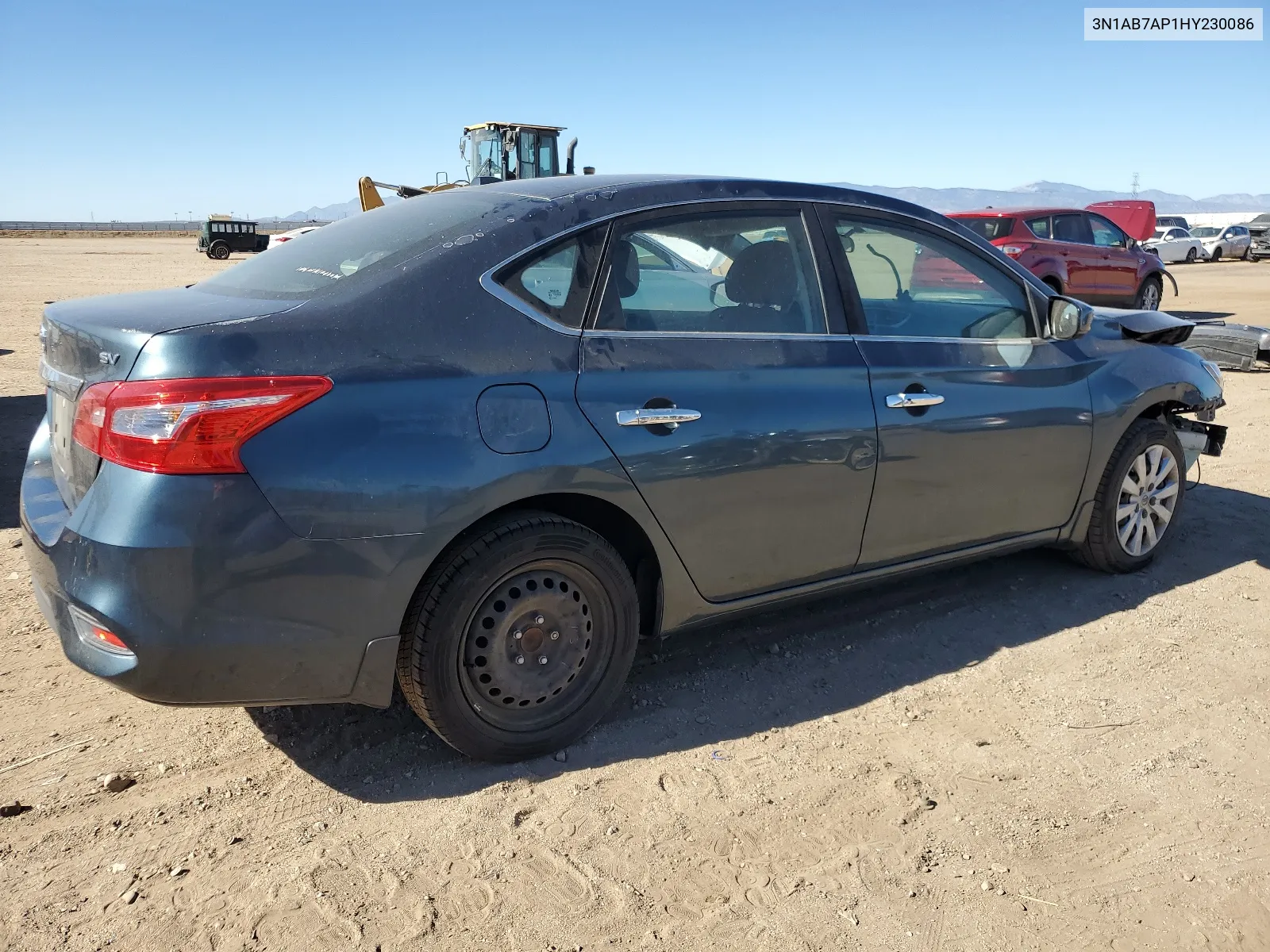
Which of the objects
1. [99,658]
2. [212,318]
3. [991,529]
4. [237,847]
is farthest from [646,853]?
[991,529]

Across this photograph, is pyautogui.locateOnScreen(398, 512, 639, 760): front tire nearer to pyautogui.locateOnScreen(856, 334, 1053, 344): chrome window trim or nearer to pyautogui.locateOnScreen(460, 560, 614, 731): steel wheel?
pyautogui.locateOnScreen(460, 560, 614, 731): steel wheel

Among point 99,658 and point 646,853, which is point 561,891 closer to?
point 646,853

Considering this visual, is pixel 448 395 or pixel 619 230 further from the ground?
pixel 619 230

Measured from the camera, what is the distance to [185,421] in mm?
2414

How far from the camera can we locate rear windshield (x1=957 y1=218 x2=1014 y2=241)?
46.9ft

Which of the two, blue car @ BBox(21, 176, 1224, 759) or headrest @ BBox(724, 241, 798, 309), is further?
headrest @ BBox(724, 241, 798, 309)

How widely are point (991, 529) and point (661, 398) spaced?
69.6 inches

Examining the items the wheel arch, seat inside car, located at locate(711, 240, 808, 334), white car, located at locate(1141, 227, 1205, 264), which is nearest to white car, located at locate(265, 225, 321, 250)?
seat inside car, located at locate(711, 240, 808, 334)

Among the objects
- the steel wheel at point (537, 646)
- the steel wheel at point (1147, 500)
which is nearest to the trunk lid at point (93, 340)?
the steel wheel at point (537, 646)

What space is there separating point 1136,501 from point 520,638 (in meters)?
3.21

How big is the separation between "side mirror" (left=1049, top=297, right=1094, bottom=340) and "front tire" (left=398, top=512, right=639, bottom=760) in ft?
7.45

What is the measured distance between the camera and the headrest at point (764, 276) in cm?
344

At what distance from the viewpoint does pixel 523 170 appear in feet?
75.6

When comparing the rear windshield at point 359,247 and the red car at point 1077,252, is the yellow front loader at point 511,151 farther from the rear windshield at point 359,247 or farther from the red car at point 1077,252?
the rear windshield at point 359,247
